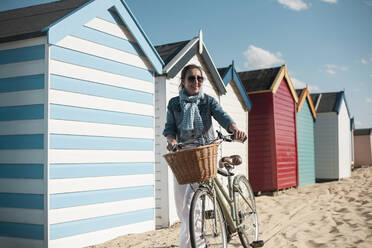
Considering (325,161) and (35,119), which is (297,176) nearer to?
(325,161)

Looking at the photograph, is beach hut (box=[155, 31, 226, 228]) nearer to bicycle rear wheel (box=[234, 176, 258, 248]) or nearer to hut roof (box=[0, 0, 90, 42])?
hut roof (box=[0, 0, 90, 42])

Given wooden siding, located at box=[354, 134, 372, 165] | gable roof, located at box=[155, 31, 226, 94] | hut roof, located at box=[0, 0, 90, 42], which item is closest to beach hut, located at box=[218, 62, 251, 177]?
gable roof, located at box=[155, 31, 226, 94]

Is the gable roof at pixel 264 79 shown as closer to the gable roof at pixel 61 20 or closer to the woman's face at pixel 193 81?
the gable roof at pixel 61 20

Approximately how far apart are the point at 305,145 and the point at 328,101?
368 cm

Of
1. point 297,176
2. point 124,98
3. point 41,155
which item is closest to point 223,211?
point 41,155

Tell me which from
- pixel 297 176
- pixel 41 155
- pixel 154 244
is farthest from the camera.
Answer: pixel 297 176

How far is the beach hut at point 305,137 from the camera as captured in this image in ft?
44.9

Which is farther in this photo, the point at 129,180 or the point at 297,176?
the point at 297,176

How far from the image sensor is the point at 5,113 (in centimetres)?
512

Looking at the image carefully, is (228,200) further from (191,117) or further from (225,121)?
(191,117)

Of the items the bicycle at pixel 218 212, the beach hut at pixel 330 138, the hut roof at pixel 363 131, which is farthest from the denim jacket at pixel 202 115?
the hut roof at pixel 363 131

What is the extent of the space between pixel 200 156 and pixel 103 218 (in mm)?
3071

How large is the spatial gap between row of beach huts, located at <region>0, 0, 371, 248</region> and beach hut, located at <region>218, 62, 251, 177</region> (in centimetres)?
172

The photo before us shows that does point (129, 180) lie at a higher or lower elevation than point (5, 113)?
lower
